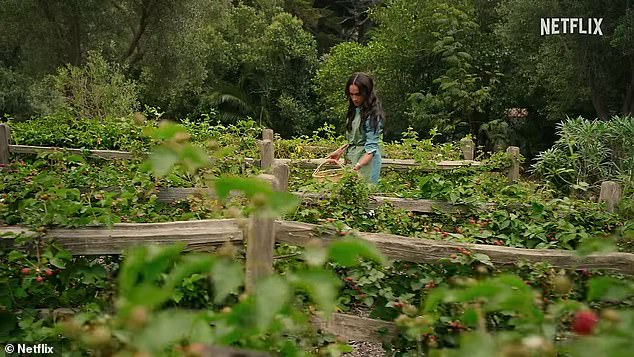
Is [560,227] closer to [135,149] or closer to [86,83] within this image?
[135,149]

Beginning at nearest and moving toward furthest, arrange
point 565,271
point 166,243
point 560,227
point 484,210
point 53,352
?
point 53,352
point 166,243
point 565,271
point 560,227
point 484,210

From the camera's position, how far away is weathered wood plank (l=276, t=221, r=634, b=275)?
2.48m

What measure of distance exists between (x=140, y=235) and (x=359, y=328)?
972 millimetres

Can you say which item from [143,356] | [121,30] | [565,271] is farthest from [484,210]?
[121,30]

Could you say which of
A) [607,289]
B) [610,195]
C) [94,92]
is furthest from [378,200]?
[94,92]

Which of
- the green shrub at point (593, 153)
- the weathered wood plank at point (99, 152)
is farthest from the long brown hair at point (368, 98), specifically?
the green shrub at point (593, 153)

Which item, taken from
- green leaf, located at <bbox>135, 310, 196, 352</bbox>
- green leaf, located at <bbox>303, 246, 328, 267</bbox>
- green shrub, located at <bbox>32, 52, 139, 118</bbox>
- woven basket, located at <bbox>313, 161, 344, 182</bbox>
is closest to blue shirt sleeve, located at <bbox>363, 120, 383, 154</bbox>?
woven basket, located at <bbox>313, 161, 344, 182</bbox>

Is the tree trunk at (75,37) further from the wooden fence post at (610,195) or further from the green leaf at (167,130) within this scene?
the green leaf at (167,130)

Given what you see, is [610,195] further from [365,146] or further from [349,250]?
[349,250]

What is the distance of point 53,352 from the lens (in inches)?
75.6

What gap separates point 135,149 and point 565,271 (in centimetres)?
403

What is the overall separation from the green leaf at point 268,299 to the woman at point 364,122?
132 inches

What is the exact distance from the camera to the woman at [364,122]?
Answer: 14.4 feet

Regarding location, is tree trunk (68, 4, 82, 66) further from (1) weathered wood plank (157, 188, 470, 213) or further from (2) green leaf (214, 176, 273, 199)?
(2) green leaf (214, 176, 273, 199)
